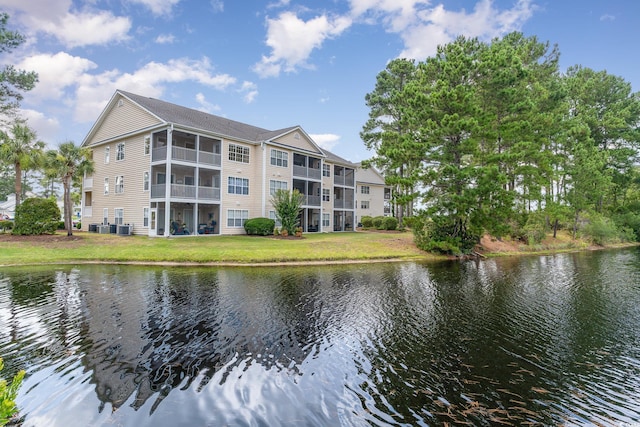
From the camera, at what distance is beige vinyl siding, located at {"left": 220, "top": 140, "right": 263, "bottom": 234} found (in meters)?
28.1

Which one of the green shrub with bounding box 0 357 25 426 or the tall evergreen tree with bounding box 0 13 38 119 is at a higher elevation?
the tall evergreen tree with bounding box 0 13 38 119

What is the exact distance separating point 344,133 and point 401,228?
Answer: 49.1 feet

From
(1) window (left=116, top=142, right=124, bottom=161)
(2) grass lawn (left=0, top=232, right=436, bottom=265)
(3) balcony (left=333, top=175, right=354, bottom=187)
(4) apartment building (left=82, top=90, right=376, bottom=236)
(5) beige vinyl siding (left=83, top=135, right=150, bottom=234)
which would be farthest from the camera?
(3) balcony (left=333, top=175, right=354, bottom=187)

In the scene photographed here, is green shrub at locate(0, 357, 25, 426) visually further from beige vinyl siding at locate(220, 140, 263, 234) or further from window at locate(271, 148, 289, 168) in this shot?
window at locate(271, 148, 289, 168)

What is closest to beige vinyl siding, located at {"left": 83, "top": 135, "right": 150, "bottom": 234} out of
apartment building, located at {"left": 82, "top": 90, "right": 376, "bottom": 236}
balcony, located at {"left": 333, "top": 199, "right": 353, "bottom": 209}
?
apartment building, located at {"left": 82, "top": 90, "right": 376, "bottom": 236}

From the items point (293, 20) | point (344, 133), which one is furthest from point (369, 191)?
point (293, 20)

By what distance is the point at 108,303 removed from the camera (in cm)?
950

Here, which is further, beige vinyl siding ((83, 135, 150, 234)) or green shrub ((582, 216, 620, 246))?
green shrub ((582, 216, 620, 246))

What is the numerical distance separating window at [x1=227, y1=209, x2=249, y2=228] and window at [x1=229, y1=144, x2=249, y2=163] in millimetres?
4602

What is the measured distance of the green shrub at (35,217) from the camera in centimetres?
2206

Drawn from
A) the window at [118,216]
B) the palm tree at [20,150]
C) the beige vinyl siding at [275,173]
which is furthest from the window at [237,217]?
the palm tree at [20,150]

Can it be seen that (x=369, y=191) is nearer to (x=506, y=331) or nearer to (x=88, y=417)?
(x=506, y=331)

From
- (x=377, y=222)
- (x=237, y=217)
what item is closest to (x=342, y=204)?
(x=377, y=222)

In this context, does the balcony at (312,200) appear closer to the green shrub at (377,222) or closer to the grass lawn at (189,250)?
the grass lawn at (189,250)
